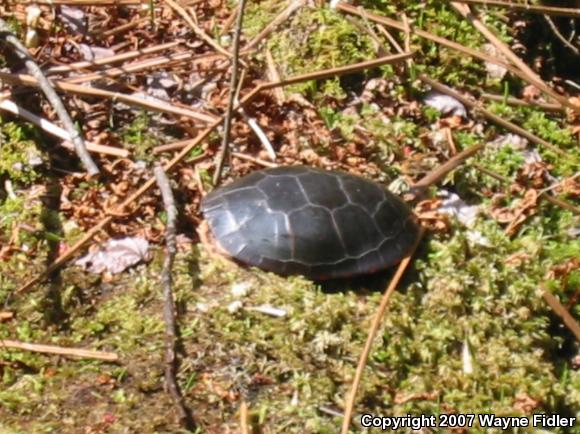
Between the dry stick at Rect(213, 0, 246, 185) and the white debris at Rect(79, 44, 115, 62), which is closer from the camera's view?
the dry stick at Rect(213, 0, 246, 185)

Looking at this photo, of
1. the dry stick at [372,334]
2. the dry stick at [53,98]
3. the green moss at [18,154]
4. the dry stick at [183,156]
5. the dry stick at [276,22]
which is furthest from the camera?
the dry stick at [276,22]

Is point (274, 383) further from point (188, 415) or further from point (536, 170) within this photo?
point (536, 170)

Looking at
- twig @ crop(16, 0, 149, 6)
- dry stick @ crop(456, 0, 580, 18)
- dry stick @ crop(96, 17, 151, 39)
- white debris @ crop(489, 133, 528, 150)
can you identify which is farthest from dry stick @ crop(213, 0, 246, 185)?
dry stick @ crop(456, 0, 580, 18)

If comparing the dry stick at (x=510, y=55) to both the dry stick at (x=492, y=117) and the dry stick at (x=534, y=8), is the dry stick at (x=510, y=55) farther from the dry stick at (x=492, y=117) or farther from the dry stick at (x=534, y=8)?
the dry stick at (x=492, y=117)

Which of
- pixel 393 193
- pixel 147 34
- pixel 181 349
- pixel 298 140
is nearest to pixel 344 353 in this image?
pixel 181 349

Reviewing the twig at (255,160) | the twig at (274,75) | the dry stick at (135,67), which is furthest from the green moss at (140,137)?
the twig at (274,75)

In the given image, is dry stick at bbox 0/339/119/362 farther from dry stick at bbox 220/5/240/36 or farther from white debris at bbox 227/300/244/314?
dry stick at bbox 220/5/240/36

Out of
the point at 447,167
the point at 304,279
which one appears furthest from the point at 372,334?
the point at 447,167
